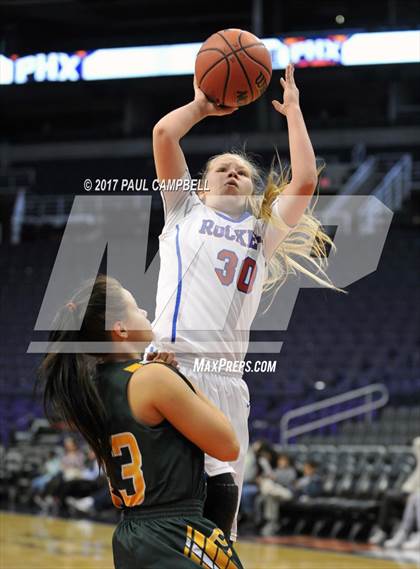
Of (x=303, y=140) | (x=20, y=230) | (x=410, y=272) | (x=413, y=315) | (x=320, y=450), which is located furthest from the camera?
(x=20, y=230)

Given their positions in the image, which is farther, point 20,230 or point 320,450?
point 20,230

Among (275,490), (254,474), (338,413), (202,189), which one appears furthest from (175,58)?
(202,189)

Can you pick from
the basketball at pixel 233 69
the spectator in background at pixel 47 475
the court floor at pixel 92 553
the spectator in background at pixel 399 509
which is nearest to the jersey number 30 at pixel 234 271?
the basketball at pixel 233 69

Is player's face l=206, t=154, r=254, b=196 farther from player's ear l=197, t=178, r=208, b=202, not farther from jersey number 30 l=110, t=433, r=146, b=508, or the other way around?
jersey number 30 l=110, t=433, r=146, b=508

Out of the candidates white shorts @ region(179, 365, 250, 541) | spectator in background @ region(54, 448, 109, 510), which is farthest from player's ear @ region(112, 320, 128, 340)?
spectator in background @ region(54, 448, 109, 510)

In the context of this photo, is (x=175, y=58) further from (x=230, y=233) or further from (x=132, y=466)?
(x=132, y=466)

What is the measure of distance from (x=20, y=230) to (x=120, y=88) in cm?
496

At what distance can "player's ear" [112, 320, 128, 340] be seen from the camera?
10.2 feet

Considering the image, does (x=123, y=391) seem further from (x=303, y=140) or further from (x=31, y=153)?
(x=31, y=153)

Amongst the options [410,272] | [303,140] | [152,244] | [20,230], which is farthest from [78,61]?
[303,140]

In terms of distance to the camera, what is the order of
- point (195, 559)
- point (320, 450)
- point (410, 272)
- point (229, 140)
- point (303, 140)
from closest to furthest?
point (195, 559) → point (303, 140) → point (320, 450) → point (410, 272) → point (229, 140)

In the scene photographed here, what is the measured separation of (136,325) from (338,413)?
38.4ft

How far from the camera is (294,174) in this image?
12.8 feet

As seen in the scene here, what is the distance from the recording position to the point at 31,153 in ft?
80.0
